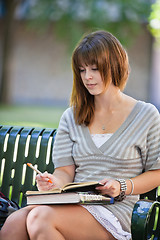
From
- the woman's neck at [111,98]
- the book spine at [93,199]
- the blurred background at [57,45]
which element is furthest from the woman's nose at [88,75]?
the blurred background at [57,45]

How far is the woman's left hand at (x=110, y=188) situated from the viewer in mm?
2576

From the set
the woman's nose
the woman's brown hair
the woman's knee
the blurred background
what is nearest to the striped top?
the woman's brown hair

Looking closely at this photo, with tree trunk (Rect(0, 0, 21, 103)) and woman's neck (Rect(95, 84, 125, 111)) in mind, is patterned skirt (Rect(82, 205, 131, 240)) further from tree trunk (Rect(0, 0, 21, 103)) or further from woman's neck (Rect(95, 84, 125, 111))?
tree trunk (Rect(0, 0, 21, 103))

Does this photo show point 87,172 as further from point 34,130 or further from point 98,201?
point 34,130

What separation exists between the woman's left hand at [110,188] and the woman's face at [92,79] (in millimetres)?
599

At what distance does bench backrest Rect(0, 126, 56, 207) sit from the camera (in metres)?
3.54

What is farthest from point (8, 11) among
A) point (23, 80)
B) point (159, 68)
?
point (159, 68)

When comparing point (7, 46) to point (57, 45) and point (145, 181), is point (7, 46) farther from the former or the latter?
point (145, 181)

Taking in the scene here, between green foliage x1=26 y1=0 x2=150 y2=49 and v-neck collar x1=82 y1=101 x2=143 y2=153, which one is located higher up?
green foliage x1=26 y1=0 x2=150 y2=49

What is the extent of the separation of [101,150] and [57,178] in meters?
0.32

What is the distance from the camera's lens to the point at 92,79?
2914 mm

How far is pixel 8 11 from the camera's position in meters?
19.2

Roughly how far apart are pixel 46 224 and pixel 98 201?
0.31m

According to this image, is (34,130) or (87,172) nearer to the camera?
(87,172)
